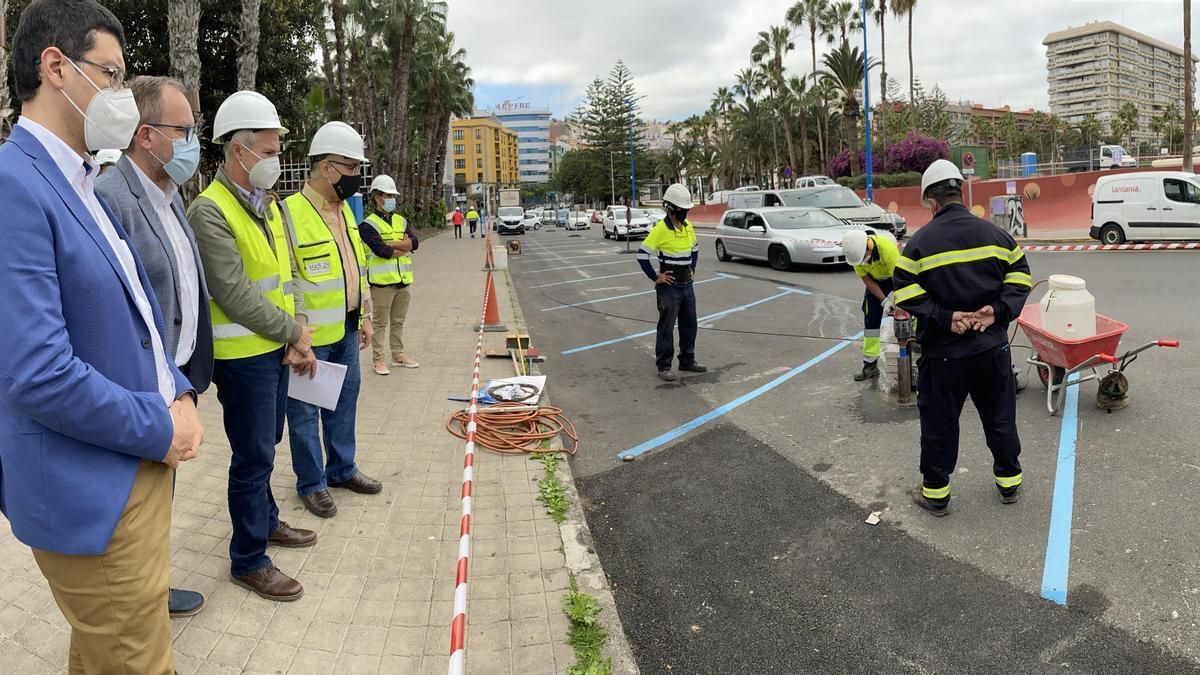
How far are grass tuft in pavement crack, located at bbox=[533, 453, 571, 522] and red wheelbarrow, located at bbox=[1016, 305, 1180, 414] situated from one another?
3806mm

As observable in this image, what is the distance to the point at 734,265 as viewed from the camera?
1944 centimetres

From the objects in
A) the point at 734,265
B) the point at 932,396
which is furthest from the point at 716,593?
the point at 734,265

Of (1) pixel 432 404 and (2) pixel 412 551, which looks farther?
(1) pixel 432 404

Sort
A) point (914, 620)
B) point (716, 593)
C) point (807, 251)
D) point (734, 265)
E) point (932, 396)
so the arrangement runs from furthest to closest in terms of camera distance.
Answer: point (734, 265)
point (807, 251)
point (932, 396)
point (716, 593)
point (914, 620)

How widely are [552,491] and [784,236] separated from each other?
531 inches

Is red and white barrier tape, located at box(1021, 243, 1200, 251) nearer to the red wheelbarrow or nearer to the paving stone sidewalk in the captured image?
the red wheelbarrow

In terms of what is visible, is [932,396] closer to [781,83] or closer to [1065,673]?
[1065,673]

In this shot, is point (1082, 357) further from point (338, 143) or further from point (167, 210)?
point (167, 210)

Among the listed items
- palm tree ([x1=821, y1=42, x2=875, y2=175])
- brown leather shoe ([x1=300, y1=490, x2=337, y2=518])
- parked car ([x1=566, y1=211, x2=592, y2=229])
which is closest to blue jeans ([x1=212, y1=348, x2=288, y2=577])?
brown leather shoe ([x1=300, y1=490, x2=337, y2=518])

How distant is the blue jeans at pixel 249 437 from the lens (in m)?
3.31

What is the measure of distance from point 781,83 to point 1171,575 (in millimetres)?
68354

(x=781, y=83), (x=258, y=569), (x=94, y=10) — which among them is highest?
(x=781, y=83)

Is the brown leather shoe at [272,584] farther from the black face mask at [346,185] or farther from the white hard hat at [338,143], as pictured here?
the white hard hat at [338,143]

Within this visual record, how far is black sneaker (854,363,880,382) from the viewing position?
7371mm
